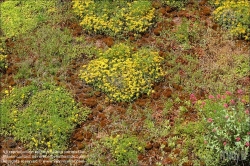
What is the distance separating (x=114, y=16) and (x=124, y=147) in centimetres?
445

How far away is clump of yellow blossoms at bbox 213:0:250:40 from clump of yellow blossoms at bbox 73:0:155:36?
1.95 metres

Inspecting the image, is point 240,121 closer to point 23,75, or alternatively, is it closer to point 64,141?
point 64,141

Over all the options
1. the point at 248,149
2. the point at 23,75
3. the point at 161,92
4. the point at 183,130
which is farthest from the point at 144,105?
the point at 23,75

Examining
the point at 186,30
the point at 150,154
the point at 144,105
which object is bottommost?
the point at 150,154

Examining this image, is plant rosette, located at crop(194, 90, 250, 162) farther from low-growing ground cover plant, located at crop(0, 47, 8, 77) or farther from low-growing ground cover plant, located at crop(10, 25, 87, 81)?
low-growing ground cover plant, located at crop(0, 47, 8, 77)

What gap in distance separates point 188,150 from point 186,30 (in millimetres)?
3811

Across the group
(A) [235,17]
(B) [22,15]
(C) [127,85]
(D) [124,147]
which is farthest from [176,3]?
(D) [124,147]

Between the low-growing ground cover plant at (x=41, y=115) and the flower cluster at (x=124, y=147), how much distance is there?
1029 millimetres

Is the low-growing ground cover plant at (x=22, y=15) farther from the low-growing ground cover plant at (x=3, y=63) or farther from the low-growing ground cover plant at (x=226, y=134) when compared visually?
the low-growing ground cover plant at (x=226, y=134)

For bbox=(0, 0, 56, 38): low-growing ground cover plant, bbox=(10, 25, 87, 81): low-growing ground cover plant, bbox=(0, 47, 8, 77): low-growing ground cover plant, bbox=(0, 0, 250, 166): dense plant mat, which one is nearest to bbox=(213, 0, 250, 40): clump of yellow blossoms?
bbox=(0, 0, 250, 166): dense plant mat

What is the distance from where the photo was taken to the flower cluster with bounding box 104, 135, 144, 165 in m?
7.77

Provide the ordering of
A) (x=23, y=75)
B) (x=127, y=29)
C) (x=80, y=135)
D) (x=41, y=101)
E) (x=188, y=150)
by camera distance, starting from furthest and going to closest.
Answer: (x=127, y=29) → (x=23, y=75) → (x=41, y=101) → (x=80, y=135) → (x=188, y=150)

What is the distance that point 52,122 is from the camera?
839 centimetres

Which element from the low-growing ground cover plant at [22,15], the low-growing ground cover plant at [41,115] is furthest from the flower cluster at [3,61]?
the low-growing ground cover plant at [41,115]
